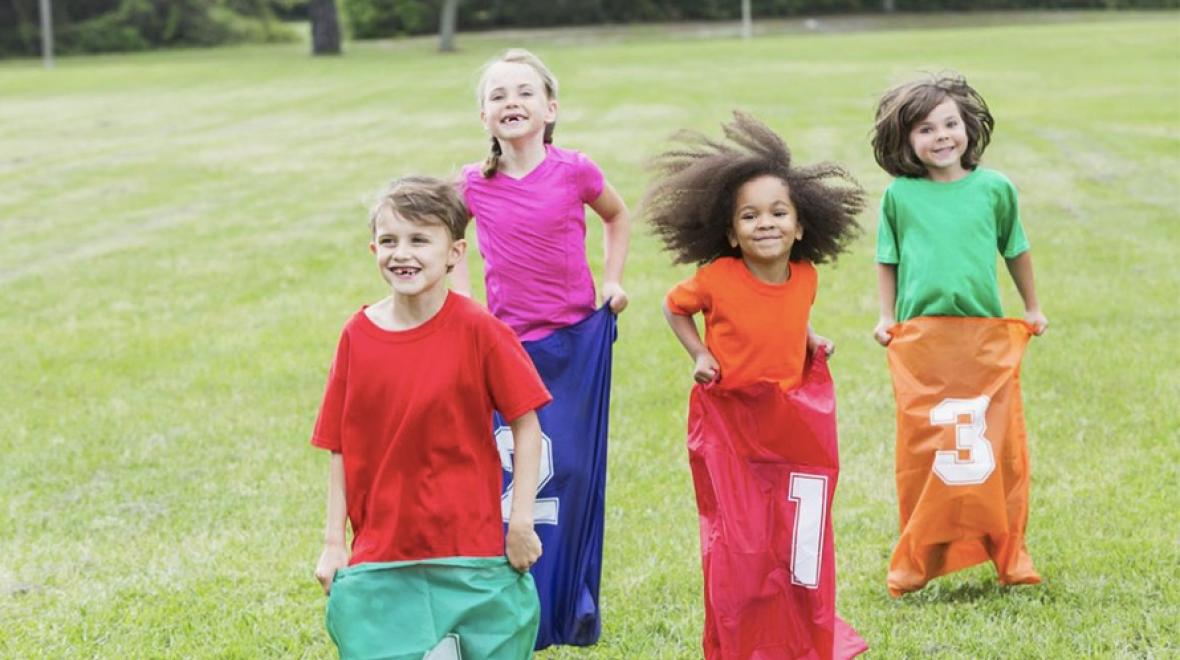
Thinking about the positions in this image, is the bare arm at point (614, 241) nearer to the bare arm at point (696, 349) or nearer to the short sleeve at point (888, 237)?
the bare arm at point (696, 349)

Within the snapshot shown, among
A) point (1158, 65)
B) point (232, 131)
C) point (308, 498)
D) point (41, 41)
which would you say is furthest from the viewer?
point (41, 41)

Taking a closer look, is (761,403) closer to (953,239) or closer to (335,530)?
(953,239)

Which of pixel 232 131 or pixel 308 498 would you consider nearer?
pixel 308 498

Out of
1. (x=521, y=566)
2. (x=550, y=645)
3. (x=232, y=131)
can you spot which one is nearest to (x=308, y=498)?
(x=550, y=645)

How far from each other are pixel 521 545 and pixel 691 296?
1.06 meters

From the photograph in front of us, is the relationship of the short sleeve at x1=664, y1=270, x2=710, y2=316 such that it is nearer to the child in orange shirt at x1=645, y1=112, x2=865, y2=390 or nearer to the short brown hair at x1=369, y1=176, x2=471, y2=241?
the child in orange shirt at x1=645, y1=112, x2=865, y2=390

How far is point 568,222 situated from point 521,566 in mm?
1435

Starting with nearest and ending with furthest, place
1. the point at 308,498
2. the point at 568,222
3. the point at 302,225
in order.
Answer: the point at 568,222, the point at 308,498, the point at 302,225

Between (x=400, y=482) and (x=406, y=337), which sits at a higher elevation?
(x=406, y=337)

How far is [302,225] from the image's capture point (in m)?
15.6

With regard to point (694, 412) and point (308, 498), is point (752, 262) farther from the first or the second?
point (308, 498)

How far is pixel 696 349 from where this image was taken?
14.5 feet

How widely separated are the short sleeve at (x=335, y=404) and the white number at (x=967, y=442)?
7.26 feet

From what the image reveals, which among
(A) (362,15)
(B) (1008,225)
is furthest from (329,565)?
(A) (362,15)
